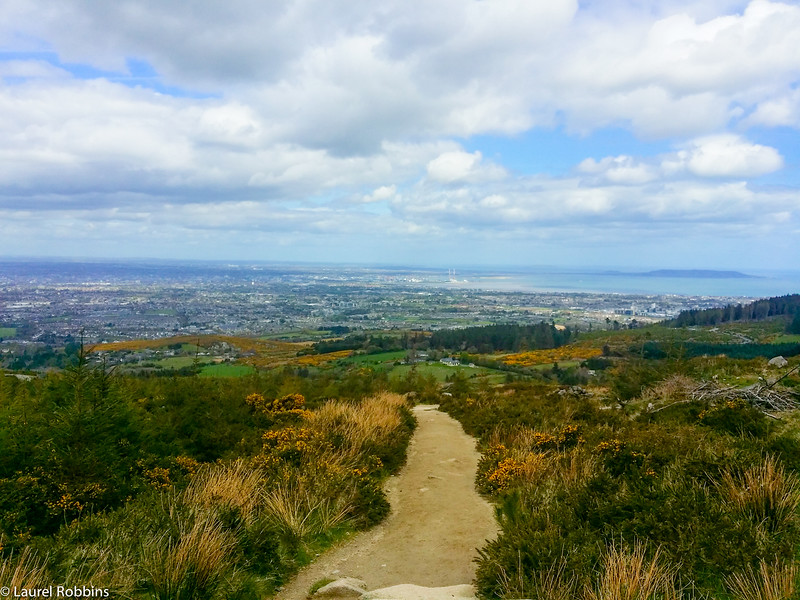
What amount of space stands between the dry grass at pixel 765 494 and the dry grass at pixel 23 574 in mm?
6562

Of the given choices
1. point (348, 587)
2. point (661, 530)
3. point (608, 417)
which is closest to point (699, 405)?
point (608, 417)

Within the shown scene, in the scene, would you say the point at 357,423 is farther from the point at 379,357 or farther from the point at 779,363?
the point at 379,357

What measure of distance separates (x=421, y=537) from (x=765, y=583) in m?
4.20

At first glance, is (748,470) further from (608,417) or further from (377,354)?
(377,354)

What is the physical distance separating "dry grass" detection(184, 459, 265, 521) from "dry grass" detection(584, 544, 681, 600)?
4.00 metres

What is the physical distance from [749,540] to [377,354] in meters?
36.3

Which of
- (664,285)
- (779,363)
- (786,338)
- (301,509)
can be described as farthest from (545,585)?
(664,285)

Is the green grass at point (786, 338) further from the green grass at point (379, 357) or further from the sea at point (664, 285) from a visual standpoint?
the sea at point (664, 285)

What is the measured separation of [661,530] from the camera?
5.03 metres

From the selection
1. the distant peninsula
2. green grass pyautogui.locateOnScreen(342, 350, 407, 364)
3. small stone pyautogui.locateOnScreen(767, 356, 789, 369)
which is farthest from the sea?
small stone pyautogui.locateOnScreen(767, 356, 789, 369)

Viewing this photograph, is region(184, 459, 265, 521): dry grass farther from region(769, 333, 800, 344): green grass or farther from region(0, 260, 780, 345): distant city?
region(769, 333, 800, 344): green grass

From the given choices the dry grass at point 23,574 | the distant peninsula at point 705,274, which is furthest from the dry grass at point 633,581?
the distant peninsula at point 705,274

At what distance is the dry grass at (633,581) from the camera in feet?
13.1

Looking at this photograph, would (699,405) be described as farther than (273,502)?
Yes
